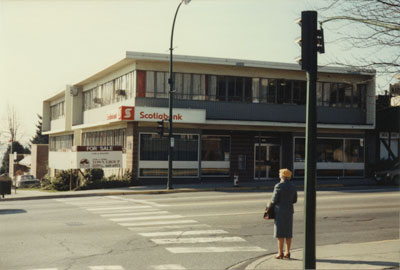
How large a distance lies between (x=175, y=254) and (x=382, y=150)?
2950 centimetres

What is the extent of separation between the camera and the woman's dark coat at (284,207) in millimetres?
9781

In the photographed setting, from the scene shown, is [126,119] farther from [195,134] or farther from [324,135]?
[324,135]

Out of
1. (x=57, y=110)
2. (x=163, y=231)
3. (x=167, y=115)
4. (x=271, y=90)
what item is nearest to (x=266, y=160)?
(x=271, y=90)

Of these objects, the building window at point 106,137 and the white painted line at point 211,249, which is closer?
the white painted line at point 211,249

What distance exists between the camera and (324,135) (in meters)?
34.4

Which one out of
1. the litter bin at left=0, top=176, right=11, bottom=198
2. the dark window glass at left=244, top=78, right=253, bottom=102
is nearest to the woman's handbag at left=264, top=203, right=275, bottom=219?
the litter bin at left=0, top=176, right=11, bottom=198

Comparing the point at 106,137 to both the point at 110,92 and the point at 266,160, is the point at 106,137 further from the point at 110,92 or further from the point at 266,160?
the point at 266,160

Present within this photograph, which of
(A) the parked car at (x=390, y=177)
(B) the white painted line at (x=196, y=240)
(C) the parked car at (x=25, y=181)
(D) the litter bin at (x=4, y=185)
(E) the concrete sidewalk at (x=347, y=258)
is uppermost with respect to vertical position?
(A) the parked car at (x=390, y=177)

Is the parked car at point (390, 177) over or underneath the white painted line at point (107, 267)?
over

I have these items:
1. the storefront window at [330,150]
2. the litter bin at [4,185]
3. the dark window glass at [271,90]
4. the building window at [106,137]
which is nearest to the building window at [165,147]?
the building window at [106,137]

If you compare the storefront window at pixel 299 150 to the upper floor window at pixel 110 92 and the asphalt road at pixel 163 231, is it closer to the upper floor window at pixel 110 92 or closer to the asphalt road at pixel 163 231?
the upper floor window at pixel 110 92

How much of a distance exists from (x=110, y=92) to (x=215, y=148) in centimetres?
956

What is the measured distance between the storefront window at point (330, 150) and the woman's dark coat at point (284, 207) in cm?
2533

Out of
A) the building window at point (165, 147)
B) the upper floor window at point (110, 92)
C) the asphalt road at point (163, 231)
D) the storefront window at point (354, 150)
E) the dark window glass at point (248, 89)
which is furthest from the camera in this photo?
the storefront window at point (354, 150)
